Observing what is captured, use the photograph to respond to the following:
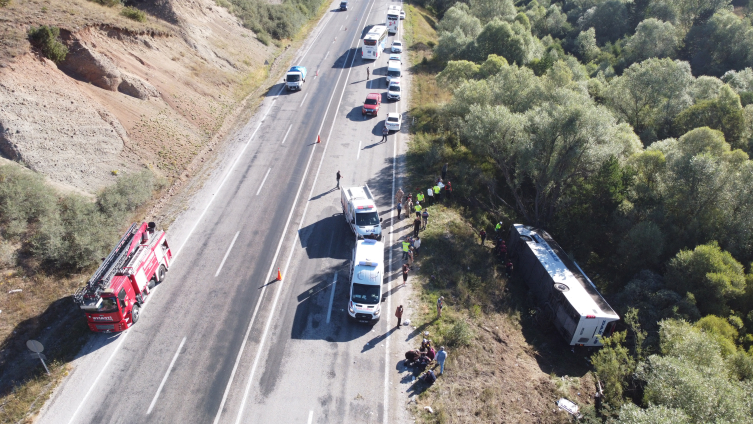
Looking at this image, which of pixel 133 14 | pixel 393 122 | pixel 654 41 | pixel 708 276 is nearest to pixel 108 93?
pixel 133 14

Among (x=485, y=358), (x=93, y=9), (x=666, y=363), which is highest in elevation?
(x=93, y=9)

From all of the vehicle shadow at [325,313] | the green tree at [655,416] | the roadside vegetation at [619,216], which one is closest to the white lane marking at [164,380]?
the vehicle shadow at [325,313]

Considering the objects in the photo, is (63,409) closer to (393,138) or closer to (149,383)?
(149,383)

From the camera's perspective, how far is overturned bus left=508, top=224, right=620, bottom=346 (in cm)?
2248

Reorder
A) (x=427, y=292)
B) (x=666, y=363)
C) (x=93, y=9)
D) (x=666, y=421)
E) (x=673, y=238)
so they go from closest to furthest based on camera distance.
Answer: (x=666, y=421) → (x=666, y=363) → (x=427, y=292) → (x=673, y=238) → (x=93, y=9)

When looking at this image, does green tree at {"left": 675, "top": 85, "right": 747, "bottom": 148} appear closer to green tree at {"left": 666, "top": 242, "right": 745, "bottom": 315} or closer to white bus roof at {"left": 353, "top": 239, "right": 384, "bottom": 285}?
green tree at {"left": 666, "top": 242, "right": 745, "bottom": 315}

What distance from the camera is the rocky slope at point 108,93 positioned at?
27328 mm

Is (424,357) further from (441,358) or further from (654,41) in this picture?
(654,41)

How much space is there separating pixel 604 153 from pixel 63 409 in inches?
1272

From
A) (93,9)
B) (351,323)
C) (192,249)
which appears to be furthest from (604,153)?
(93,9)

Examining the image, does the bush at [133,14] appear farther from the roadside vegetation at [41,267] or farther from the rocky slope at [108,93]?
the roadside vegetation at [41,267]

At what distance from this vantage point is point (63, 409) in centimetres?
1762

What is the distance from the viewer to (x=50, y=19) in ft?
103

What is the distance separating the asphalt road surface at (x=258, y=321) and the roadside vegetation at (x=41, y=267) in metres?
1.15
